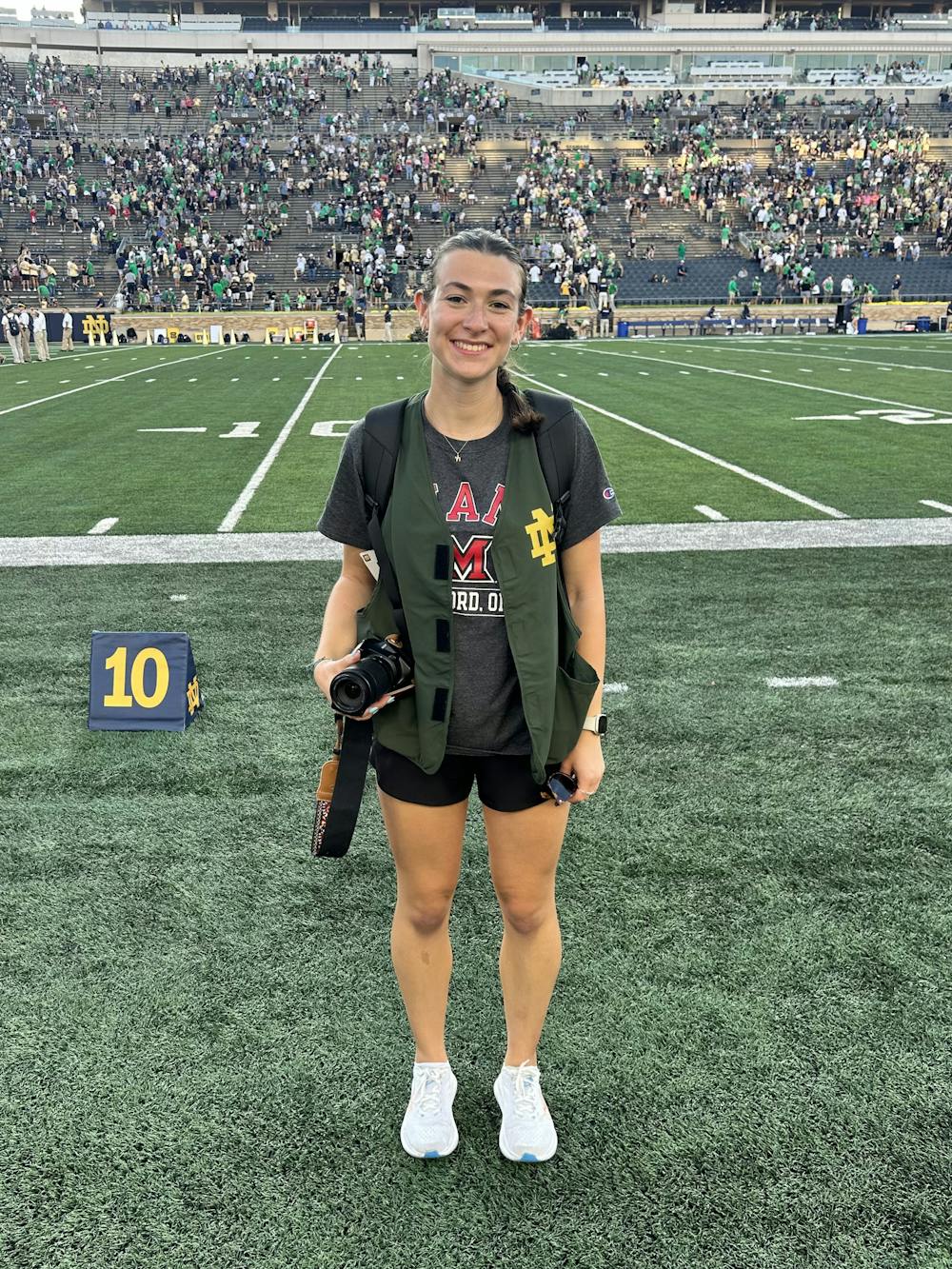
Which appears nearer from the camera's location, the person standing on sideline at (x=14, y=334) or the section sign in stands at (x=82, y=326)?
the person standing on sideline at (x=14, y=334)

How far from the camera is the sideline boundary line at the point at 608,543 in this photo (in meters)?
7.95

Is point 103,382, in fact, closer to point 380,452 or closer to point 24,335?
point 24,335

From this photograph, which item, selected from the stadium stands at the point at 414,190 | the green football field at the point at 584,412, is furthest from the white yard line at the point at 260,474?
the stadium stands at the point at 414,190

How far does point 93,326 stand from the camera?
38.2 m

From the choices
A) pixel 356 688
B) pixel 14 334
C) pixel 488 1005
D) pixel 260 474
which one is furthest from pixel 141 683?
pixel 14 334

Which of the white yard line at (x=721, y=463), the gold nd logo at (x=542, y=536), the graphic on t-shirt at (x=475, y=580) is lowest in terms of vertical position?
the white yard line at (x=721, y=463)

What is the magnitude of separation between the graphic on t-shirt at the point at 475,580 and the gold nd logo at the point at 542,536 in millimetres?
92

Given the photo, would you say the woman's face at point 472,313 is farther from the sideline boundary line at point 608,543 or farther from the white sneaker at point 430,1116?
the sideline boundary line at point 608,543

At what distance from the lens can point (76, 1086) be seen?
2.63 m

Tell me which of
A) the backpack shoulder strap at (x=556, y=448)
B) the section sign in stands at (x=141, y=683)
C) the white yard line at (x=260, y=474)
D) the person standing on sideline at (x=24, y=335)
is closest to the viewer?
the backpack shoulder strap at (x=556, y=448)

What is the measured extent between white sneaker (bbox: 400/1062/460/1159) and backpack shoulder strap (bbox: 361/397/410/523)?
135cm

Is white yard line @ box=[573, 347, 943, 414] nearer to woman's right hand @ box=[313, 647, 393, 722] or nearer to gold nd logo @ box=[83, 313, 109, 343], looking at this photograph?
woman's right hand @ box=[313, 647, 393, 722]

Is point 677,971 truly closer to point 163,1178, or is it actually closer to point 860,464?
point 163,1178

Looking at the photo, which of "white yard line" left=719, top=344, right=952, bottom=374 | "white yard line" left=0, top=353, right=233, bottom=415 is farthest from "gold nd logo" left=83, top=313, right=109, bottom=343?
"white yard line" left=719, top=344, right=952, bottom=374
